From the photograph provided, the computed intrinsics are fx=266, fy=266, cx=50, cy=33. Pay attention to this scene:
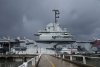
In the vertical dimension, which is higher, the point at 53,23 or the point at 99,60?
the point at 53,23

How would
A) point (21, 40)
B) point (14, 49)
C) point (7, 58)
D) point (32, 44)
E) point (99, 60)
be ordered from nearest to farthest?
1. point (99, 60)
2. point (7, 58)
3. point (14, 49)
4. point (32, 44)
5. point (21, 40)

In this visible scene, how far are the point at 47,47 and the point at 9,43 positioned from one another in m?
21.9

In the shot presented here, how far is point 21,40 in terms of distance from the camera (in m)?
161

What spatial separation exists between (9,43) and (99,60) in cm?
13163

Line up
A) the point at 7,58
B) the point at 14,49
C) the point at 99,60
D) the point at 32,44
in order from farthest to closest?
the point at 32,44
the point at 14,49
the point at 7,58
the point at 99,60

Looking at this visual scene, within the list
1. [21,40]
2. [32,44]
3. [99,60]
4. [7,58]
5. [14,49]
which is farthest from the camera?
[21,40]

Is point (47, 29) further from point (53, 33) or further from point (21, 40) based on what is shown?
point (21, 40)

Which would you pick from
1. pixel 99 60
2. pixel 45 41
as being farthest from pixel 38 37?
pixel 99 60

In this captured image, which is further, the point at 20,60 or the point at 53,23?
the point at 53,23

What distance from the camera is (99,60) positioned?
776 inches

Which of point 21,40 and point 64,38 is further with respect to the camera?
point 21,40

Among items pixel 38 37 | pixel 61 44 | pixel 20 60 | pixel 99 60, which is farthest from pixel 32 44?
pixel 99 60

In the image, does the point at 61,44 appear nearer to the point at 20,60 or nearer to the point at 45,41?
the point at 45,41

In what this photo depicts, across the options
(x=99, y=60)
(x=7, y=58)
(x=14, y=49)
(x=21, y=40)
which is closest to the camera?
(x=99, y=60)
